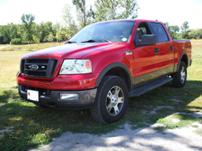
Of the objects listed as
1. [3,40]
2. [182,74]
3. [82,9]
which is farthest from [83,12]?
[3,40]

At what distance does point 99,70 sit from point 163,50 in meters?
2.52

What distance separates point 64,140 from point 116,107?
48.8 inches

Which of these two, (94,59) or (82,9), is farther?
(82,9)

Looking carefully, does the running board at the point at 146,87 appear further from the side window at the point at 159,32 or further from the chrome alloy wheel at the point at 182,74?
the chrome alloy wheel at the point at 182,74

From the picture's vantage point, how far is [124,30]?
220 inches

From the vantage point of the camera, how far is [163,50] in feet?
21.2

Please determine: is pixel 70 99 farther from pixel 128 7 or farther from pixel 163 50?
pixel 128 7

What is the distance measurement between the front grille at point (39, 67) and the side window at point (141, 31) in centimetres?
183

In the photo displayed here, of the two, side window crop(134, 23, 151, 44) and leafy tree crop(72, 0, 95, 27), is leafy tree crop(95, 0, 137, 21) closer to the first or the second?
leafy tree crop(72, 0, 95, 27)

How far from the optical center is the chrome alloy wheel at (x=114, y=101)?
4.84 meters

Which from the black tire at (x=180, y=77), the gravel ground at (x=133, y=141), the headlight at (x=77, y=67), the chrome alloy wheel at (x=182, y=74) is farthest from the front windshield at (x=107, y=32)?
the chrome alloy wheel at (x=182, y=74)

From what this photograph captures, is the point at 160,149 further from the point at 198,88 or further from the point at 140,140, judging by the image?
the point at 198,88

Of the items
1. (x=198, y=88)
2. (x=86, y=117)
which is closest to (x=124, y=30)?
(x=86, y=117)

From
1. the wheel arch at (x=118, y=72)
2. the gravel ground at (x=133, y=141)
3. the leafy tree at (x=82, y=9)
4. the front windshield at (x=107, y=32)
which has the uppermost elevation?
the leafy tree at (x=82, y=9)
